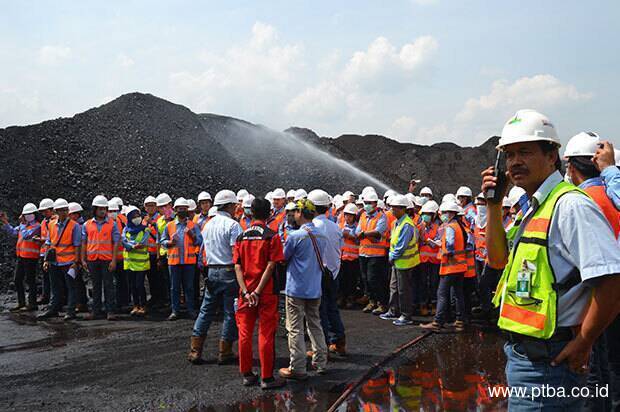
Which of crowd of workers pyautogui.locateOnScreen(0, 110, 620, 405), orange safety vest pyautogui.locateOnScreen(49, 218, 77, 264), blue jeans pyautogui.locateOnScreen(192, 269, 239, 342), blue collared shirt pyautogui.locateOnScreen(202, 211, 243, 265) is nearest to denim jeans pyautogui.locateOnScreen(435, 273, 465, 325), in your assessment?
crowd of workers pyautogui.locateOnScreen(0, 110, 620, 405)

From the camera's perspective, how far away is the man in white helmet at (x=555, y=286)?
2287 mm

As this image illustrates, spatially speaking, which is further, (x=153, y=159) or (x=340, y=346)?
(x=153, y=159)

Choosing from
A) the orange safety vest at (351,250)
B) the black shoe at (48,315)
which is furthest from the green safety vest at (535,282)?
the black shoe at (48,315)

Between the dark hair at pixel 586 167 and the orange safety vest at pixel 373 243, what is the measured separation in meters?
6.36

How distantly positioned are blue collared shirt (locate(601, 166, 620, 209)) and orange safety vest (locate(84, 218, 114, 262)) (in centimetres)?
911

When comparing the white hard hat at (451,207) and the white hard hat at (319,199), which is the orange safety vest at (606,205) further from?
the white hard hat at (451,207)

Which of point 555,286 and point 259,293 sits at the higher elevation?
point 555,286

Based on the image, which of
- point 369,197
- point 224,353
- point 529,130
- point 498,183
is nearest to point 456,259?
point 369,197

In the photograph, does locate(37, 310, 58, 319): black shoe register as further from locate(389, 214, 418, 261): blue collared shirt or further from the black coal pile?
locate(389, 214, 418, 261): blue collared shirt

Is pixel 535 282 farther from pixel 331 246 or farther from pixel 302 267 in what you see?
pixel 331 246

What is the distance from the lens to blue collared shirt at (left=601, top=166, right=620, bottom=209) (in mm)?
4004

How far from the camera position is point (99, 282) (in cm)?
1055

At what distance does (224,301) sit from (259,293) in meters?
1.22

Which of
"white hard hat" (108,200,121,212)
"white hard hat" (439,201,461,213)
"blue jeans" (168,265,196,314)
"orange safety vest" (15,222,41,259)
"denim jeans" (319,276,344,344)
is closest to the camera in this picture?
"denim jeans" (319,276,344,344)
